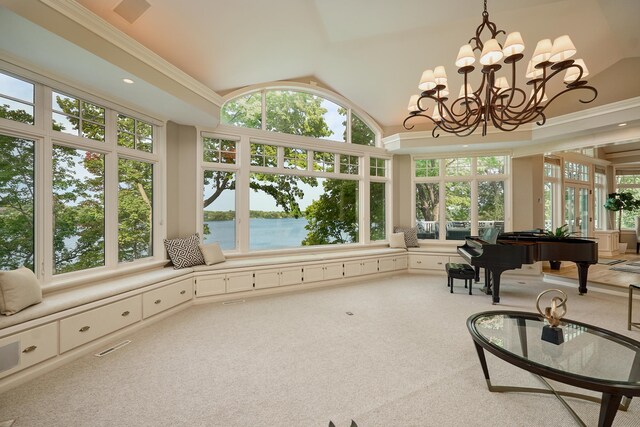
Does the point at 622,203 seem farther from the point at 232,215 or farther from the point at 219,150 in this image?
the point at 219,150

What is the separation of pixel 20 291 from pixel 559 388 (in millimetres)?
4612

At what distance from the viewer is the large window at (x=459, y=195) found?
22.5 feet

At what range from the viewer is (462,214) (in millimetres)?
7023

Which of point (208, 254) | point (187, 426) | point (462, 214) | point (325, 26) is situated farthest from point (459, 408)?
point (462, 214)

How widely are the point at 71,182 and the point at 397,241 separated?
5.91 meters

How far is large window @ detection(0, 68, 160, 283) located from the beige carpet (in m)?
1.21

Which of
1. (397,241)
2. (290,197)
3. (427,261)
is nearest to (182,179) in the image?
(290,197)

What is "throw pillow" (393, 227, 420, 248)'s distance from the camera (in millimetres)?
6906

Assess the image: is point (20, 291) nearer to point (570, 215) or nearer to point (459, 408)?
point (459, 408)

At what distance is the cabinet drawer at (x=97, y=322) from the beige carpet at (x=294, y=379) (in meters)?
0.19

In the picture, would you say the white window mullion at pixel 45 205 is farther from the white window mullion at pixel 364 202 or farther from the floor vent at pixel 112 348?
the white window mullion at pixel 364 202

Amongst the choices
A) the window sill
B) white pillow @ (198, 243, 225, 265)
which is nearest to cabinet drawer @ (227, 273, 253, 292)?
white pillow @ (198, 243, 225, 265)

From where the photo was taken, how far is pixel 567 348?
6.92ft

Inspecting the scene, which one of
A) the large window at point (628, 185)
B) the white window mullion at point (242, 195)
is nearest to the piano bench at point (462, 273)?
the white window mullion at point (242, 195)
